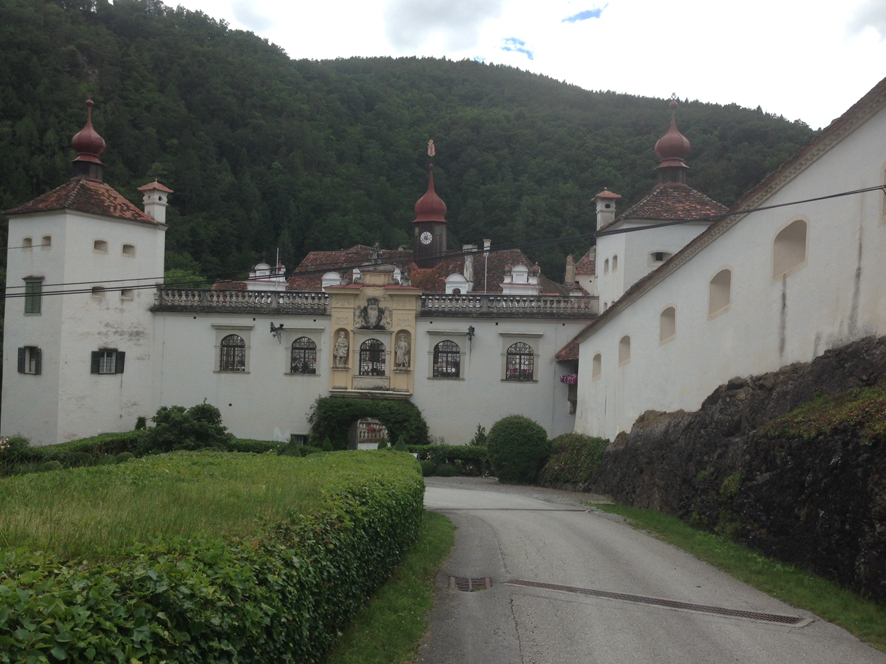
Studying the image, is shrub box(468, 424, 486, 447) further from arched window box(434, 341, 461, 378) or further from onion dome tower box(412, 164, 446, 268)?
onion dome tower box(412, 164, 446, 268)

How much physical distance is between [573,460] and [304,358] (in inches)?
603

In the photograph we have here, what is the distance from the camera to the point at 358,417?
36.9m

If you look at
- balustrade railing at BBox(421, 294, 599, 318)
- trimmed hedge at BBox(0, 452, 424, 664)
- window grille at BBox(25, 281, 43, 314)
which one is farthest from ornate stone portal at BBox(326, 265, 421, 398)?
trimmed hedge at BBox(0, 452, 424, 664)

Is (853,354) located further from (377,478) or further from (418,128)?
(418,128)

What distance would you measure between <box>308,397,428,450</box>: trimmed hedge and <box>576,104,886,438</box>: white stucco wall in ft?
45.5

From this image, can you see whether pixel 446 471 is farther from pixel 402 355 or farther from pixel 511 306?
pixel 511 306

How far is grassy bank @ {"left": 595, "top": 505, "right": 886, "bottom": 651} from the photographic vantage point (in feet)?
28.5

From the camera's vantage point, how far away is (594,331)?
30.4 meters

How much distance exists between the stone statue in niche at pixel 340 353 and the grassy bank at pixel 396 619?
25.5 m

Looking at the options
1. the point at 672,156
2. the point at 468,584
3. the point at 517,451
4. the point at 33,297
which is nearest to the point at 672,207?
the point at 672,156

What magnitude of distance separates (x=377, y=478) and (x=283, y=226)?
2680 inches

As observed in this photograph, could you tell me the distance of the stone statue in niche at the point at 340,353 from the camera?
123 feet

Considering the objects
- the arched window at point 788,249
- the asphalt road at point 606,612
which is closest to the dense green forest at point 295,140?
the arched window at point 788,249

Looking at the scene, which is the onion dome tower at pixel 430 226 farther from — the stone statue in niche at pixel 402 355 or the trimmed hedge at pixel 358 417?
the trimmed hedge at pixel 358 417
